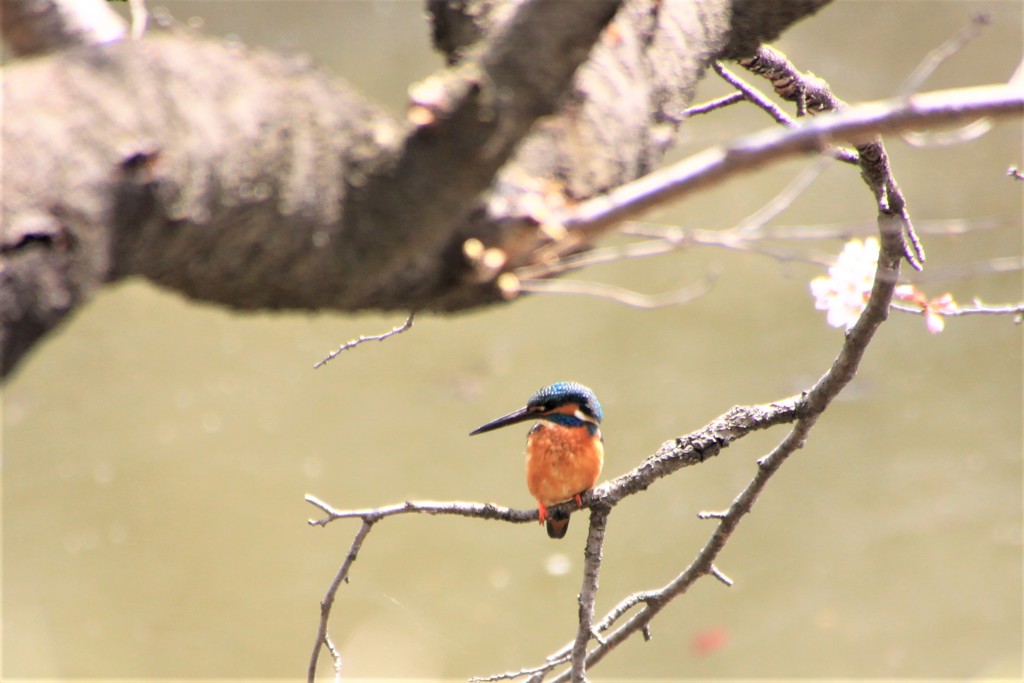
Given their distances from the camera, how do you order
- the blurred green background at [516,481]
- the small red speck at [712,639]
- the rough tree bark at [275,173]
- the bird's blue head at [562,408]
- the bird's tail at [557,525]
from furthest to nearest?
the small red speck at [712,639], the blurred green background at [516,481], the bird's blue head at [562,408], the bird's tail at [557,525], the rough tree bark at [275,173]

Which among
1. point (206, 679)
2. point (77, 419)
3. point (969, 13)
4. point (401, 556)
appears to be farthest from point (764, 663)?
point (77, 419)

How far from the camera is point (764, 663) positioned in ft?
12.9

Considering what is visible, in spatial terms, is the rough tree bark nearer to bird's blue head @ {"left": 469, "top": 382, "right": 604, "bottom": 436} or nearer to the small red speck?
bird's blue head @ {"left": 469, "top": 382, "right": 604, "bottom": 436}

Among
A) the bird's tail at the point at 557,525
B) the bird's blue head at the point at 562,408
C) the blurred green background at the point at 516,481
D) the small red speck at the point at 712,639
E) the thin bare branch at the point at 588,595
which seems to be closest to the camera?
the thin bare branch at the point at 588,595

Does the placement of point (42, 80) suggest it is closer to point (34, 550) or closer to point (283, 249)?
point (283, 249)

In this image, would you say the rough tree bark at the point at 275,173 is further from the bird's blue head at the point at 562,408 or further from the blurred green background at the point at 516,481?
the blurred green background at the point at 516,481

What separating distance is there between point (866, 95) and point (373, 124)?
3.42 meters

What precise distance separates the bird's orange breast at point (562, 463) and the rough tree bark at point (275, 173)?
1.18m

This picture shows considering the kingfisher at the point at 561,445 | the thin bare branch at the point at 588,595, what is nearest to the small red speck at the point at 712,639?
the kingfisher at the point at 561,445

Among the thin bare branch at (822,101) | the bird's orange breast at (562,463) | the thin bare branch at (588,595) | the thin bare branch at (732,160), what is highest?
the thin bare branch at (822,101)

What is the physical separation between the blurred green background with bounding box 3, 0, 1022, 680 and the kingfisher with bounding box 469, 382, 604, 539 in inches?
76.4

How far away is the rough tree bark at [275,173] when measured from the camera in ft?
1.73

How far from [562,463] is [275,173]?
1270 mm

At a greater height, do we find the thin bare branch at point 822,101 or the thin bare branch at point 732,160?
the thin bare branch at point 822,101
